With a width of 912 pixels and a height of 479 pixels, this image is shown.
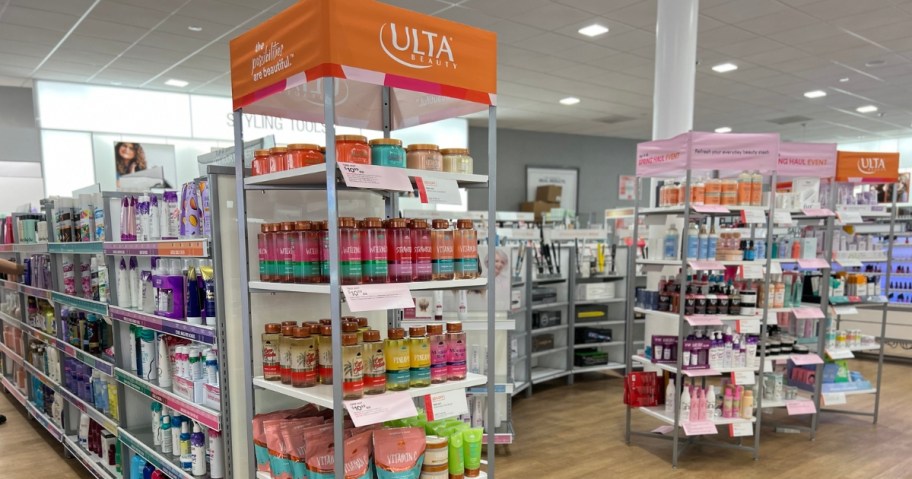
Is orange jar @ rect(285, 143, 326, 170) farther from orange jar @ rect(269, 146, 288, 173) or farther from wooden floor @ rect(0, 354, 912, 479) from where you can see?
wooden floor @ rect(0, 354, 912, 479)

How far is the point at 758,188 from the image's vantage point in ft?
13.7

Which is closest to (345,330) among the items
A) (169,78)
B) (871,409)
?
(871,409)

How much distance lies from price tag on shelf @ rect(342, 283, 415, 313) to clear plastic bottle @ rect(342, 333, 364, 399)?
0.17 m

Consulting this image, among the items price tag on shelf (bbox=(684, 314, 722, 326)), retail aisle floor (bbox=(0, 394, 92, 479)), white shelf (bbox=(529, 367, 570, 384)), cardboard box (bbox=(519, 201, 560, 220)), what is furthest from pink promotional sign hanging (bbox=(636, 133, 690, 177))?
cardboard box (bbox=(519, 201, 560, 220))

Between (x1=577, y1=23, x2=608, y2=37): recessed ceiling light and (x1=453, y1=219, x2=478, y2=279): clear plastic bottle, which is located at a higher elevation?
(x1=577, y1=23, x2=608, y2=37): recessed ceiling light

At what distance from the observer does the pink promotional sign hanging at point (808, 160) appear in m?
4.38

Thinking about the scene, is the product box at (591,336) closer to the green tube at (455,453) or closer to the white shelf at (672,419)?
the white shelf at (672,419)

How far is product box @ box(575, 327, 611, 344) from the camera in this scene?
21.2 ft

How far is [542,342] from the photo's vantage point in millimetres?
6094

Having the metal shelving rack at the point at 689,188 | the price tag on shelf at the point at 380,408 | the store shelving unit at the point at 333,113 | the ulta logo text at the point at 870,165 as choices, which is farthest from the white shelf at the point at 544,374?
the price tag on shelf at the point at 380,408

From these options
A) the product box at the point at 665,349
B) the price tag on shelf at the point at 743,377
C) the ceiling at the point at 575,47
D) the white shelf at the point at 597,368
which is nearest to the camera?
the price tag on shelf at the point at 743,377

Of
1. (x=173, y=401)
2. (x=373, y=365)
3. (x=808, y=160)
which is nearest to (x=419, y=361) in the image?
(x=373, y=365)

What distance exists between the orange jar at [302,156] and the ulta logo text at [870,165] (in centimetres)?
511

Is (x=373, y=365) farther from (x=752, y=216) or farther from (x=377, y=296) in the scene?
(x=752, y=216)
